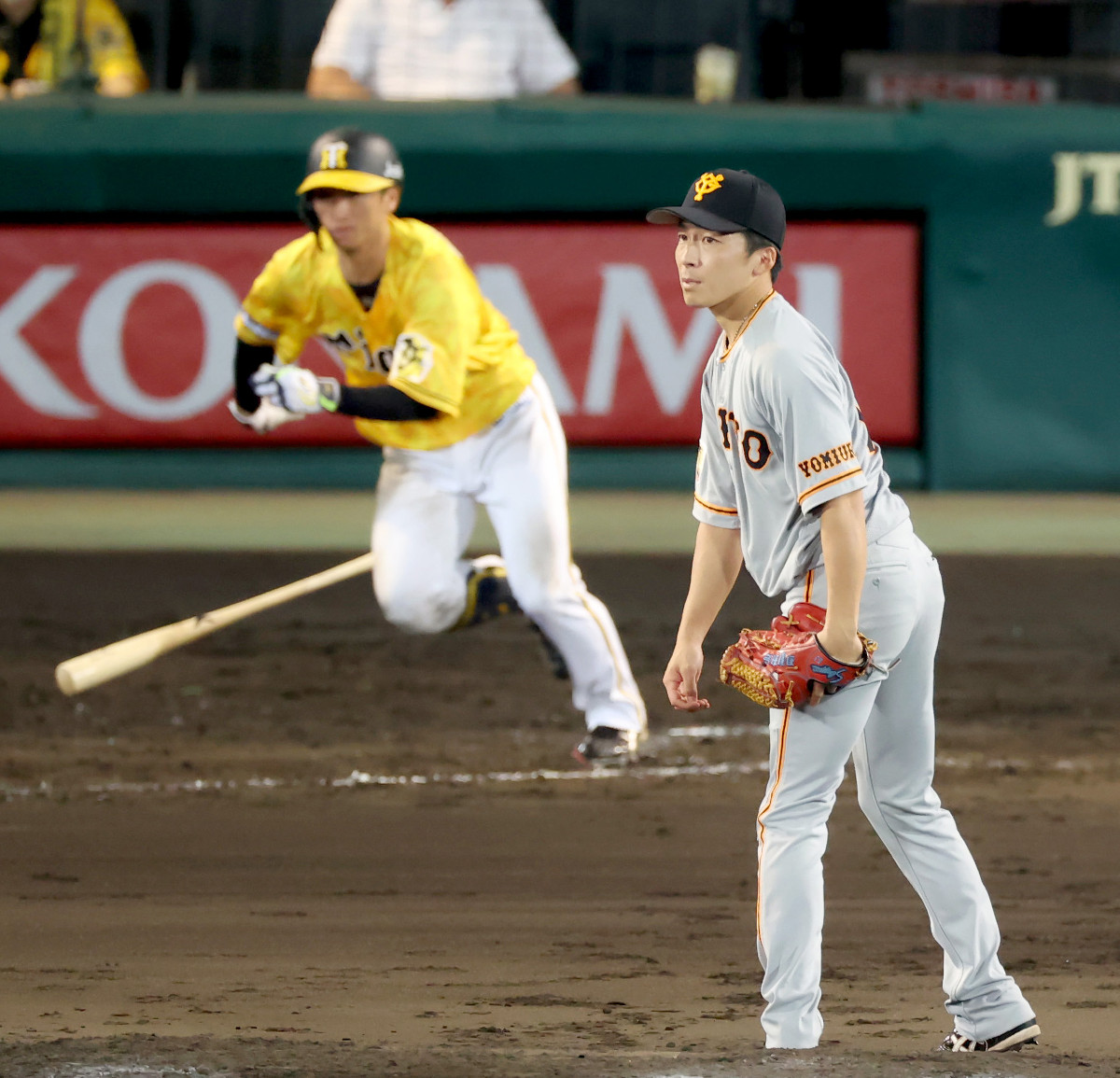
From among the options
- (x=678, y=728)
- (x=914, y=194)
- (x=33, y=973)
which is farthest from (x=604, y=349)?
(x=33, y=973)

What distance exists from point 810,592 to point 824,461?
1.01ft

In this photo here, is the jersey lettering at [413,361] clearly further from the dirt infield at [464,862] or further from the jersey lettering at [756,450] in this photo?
the jersey lettering at [756,450]

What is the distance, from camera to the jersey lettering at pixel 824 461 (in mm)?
3406

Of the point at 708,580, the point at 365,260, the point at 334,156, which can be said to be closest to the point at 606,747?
the point at 365,260

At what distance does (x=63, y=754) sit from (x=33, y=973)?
7.01 feet

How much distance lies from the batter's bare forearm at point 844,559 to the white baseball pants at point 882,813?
0.54 ft

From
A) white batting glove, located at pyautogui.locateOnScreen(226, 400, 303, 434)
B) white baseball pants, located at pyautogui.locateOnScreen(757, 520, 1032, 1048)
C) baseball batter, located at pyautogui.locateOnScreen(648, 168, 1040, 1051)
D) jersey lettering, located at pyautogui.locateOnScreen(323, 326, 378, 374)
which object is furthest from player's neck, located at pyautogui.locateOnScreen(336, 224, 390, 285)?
white baseball pants, located at pyautogui.locateOnScreen(757, 520, 1032, 1048)

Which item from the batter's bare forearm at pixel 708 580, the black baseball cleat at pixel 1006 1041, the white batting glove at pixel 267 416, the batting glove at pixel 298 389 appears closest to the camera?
the black baseball cleat at pixel 1006 1041

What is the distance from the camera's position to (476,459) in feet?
20.1

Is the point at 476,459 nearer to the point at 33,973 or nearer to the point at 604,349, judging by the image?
the point at 33,973

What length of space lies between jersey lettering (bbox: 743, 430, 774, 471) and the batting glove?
2232mm

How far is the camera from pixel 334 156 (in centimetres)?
562

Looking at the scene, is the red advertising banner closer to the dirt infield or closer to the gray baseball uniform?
the dirt infield

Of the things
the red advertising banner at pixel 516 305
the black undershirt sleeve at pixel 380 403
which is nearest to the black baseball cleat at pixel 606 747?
the black undershirt sleeve at pixel 380 403
